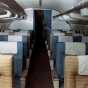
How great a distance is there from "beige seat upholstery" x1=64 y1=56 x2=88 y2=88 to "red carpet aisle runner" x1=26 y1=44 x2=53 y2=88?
163 cm

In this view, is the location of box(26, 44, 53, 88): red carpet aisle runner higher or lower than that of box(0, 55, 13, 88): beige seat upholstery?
lower

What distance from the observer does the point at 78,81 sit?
336 centimetres

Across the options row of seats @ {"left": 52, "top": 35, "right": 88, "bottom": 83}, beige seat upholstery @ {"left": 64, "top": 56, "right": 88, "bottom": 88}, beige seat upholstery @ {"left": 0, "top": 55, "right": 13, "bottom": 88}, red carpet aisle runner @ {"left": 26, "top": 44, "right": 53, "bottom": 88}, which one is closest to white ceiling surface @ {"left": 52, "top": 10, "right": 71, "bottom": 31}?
red carpet aisle runner @ {"left": 26, "top": 44, "right": 53, "bottom": 88}

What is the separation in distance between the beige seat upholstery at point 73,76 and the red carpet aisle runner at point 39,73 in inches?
64.3

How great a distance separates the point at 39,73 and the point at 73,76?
2.90 metres

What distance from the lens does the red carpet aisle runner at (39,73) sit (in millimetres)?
5215

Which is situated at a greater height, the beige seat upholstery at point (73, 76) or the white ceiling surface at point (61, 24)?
the white ceiling surface at point (61, 24)

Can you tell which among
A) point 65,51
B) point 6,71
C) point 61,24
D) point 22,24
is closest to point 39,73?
point 65,51

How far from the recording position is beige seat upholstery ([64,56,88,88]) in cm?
334

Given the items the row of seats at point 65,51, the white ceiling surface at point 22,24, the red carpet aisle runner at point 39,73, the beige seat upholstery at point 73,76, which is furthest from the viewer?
the white ceiling surface at point 22,24

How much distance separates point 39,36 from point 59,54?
651 centimetres

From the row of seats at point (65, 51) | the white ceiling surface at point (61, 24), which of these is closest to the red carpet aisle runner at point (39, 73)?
the row of seats at point (65, 51)

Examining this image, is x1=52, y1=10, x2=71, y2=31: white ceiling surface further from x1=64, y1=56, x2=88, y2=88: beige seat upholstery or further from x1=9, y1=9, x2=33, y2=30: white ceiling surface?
x1=64, y1=56, x2=88, y2=88: beige seat upholstery

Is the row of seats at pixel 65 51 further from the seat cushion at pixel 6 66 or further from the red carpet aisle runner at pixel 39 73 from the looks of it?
the seat cushion at pixel 6 66
